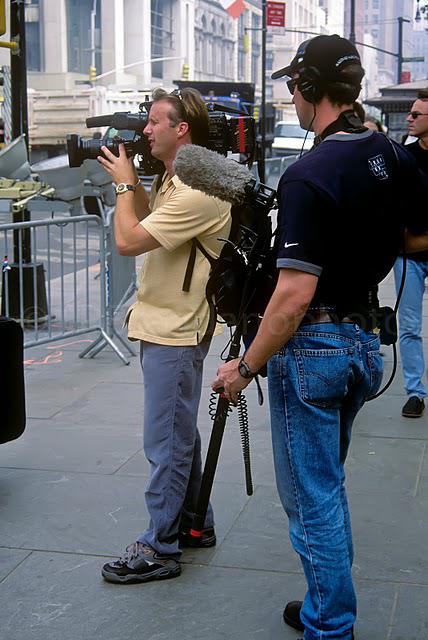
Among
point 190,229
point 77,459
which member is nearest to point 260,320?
point 190,229

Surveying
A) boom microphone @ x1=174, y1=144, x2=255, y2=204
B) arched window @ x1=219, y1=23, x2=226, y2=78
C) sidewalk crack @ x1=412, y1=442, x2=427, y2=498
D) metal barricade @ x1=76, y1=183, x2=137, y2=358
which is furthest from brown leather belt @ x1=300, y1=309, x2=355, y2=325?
arched window @ x1=219, y1=23, x2=226, y2=78

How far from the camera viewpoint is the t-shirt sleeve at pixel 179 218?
12.6 ft

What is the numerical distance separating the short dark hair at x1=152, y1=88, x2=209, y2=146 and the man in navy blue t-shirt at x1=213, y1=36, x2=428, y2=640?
832 mm

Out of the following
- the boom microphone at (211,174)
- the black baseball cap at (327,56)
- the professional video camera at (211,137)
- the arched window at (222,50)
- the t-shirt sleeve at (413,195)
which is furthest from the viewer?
the arched window at (222,50)

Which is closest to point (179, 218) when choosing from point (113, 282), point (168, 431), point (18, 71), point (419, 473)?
point (168, 431)

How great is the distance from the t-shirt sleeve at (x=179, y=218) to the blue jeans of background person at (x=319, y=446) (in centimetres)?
88

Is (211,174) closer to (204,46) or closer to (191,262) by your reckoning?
(191,262)

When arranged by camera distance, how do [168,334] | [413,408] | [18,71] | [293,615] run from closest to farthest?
1. [293,615]
2. [168,334]
3. [413,408]
4. [18,71]

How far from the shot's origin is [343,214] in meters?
2.96

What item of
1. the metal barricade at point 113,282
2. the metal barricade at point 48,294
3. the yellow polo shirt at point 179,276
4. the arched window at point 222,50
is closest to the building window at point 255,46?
the arched window at point 222,50

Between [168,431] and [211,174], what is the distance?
103 cm

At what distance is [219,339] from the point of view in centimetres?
930

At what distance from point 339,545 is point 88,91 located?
130ft

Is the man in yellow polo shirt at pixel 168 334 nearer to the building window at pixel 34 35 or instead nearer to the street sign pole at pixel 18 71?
the street sign pole at pixel 18 71
